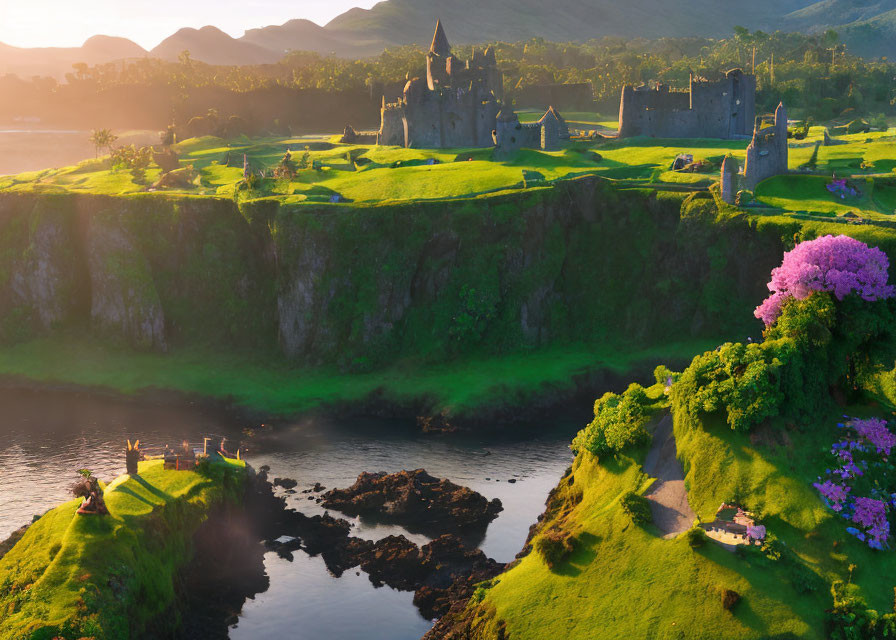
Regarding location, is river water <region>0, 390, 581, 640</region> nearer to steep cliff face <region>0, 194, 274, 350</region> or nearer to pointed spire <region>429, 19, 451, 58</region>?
steep cliff face <region>0, 194, 274, 350</region>

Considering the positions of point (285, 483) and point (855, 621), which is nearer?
→ point (855, 621)

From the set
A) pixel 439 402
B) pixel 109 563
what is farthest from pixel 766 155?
pixel 109 563

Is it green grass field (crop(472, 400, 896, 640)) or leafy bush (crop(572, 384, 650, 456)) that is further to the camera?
leafy bush (crop(572, 384, 650, 456))

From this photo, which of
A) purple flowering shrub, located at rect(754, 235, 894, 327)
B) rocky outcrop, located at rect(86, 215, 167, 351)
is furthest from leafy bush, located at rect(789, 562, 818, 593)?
rocky outcrop, located at rect(86, 215, 167, 351)

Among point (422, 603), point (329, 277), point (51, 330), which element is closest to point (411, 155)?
point (329, 277)

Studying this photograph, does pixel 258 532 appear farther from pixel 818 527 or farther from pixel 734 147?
pixel 734 147

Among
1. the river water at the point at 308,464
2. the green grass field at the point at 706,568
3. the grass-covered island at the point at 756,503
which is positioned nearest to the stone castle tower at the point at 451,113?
the river water at the point at 308,464

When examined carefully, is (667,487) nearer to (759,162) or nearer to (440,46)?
(759,162)
